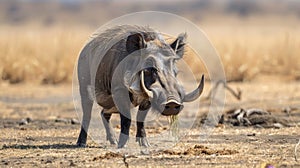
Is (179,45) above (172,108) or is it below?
above

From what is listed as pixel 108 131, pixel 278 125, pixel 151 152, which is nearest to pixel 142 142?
pixel 151 152

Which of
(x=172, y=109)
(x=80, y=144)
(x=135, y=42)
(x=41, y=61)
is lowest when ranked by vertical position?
(x=80, y=144)

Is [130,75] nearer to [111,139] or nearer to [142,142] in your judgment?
[142,142]

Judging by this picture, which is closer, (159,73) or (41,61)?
(159,73)

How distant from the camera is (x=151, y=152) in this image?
9.57 meters

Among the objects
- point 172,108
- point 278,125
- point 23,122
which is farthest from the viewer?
point 23,122

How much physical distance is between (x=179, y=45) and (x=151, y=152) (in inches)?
50.1

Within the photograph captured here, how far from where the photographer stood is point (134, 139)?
10711mm

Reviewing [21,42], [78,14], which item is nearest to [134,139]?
[21,42]

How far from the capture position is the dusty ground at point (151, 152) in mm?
8984

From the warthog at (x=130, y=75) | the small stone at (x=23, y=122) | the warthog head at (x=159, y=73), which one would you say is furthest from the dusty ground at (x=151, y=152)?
the warthog head at (x=159, y=73)

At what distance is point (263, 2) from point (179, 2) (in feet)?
54.0

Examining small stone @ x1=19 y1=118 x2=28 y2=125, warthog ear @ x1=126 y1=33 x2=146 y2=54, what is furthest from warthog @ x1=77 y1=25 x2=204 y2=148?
small stone @ x1=19 y1=118 x2=28 y2=125

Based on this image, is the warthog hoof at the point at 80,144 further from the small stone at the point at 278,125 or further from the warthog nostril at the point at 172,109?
the small stone at the point at 278,125
